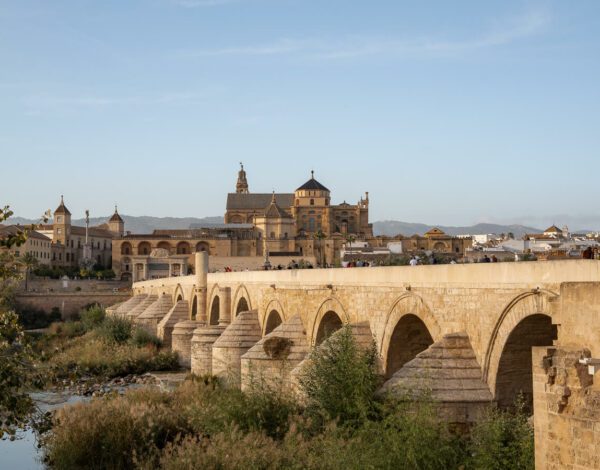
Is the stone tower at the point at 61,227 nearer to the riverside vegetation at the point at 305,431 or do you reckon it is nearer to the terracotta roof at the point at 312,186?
the terracotta roof at the point at 312,186

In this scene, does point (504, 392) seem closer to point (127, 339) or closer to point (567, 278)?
point (567, 278)

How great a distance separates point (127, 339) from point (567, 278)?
28.4m

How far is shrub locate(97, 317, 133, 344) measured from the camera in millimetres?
35844

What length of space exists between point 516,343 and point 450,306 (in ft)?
5.76

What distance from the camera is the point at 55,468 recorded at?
572 inches

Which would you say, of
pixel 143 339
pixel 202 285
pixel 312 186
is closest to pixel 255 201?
pixel 312 186

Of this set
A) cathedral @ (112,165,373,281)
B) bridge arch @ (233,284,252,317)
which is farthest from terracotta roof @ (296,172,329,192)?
bridge arch @ (233,284,252,317)

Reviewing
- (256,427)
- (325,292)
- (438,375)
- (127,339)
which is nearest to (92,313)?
(127,339)

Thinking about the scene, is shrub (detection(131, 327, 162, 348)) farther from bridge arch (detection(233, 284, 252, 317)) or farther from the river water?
the river water

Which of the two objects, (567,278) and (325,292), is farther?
(325,292)

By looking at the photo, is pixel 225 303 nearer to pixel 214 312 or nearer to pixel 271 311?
pixel 214 312

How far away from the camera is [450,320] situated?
11.8 meters

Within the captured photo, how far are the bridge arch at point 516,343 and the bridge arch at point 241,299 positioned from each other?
1581cm

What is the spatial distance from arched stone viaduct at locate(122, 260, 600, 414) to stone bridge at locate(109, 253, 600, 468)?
0.01 m
